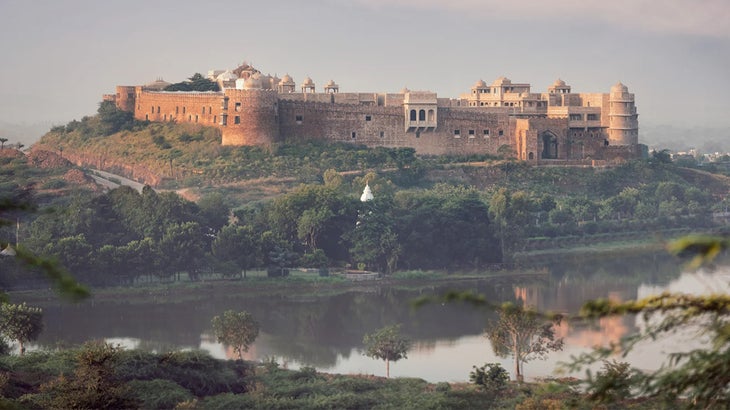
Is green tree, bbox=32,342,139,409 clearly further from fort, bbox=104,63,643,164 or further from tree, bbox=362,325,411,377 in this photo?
fort, bbox=104,63,643,164

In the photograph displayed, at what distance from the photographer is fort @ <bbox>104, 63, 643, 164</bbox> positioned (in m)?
29.9

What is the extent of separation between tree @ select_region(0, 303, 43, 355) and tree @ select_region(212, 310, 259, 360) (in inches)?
94.4

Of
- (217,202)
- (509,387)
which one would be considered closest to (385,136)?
(217,202)

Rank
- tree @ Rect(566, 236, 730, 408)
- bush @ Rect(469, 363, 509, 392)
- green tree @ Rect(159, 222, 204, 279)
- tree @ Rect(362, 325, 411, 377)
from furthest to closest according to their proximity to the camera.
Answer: green tree @ Rect(159, 222, 204, 279) → tree @ Rect(362, 325, 411, 377) → bush @ Rect(469, 363, 509, 392) → tree @ Rect(566, 236, 730, 408)

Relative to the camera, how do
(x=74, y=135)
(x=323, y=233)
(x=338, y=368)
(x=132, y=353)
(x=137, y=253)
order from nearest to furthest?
(x=132, y=353) → (x=338, y=368) → (x=137, y=253) → (x=323, y=233) → (x=74, y=135)

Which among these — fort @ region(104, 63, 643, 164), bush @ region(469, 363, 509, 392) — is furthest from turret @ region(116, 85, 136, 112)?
bush @ region(469, 363, 509, 392)

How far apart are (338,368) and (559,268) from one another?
30.7 ft

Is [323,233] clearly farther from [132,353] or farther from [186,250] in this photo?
[132,353]

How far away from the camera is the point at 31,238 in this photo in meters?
22.5

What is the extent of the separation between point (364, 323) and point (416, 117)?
11721mm

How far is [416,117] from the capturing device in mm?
30953

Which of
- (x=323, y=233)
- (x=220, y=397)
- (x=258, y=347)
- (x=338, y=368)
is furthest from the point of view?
(x=323, y=233)

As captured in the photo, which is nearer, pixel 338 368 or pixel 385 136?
pixel 338 368

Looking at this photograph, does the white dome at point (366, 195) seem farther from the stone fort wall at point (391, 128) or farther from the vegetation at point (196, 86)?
the vegetation at point (196, 86)
